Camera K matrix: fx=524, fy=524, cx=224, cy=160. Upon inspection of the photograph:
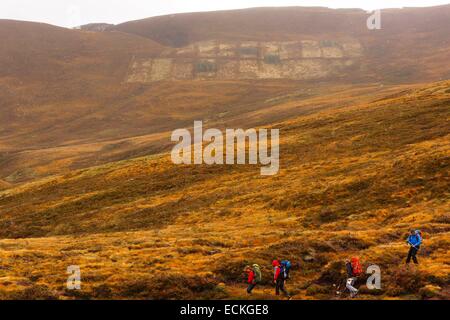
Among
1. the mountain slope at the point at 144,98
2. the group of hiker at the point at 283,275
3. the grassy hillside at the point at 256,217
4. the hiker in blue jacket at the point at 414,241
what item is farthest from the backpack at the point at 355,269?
the mountain slope at the point at 144,98

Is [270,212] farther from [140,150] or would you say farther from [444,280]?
[140,150]

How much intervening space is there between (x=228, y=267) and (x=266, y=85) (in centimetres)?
15617

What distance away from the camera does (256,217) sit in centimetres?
4419

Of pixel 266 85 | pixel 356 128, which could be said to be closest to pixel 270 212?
pixel 356 128

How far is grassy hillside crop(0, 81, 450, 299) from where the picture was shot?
26.5 metres

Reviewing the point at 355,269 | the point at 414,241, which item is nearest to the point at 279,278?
the point at 355,269

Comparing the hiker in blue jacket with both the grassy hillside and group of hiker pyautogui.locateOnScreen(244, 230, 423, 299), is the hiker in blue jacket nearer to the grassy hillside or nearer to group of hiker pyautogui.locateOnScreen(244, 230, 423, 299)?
the grassy hillside

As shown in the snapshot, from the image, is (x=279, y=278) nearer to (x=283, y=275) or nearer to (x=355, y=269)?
(x=283, y=275)

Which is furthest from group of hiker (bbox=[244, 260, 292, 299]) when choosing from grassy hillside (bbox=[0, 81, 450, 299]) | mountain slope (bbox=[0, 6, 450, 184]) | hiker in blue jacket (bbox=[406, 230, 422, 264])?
mountain slope (bbox=[0, 6, 450, 184])

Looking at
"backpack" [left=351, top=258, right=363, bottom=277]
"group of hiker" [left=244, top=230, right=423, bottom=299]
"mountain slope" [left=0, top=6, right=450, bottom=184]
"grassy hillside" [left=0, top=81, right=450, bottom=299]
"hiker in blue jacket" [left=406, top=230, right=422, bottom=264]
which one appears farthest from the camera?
"mountain slope" [left=0, top=6, right=450, bottom=184]

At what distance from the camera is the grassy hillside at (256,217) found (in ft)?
86.8

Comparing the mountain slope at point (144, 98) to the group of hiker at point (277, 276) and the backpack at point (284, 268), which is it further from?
the backpack at point (284, 268)

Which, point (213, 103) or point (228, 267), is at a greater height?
point (213, 103)
